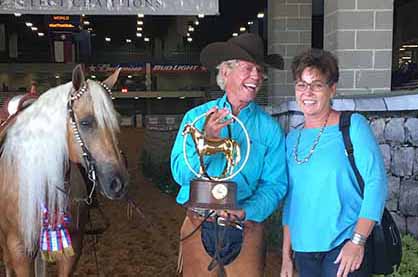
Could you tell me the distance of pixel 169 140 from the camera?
11.1 meters

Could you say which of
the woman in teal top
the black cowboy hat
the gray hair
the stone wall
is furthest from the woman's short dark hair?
the stone wall

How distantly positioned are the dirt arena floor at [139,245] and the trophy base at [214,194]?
1.49 meters

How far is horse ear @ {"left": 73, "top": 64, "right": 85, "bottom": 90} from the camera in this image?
2486 millimetres

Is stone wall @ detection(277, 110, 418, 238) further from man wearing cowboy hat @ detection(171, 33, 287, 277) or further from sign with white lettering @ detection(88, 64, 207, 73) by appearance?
sign with white lettering @ detection(88, 64, 207, 73)

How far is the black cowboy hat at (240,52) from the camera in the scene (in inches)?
84.5

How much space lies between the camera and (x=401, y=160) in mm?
3902

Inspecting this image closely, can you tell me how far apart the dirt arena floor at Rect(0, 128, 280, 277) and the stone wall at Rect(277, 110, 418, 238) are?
4.25 ft

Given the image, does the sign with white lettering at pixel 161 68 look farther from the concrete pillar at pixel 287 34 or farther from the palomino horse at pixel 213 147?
the palomino horse at pixel 213 147

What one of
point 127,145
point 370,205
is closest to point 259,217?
point 370,205

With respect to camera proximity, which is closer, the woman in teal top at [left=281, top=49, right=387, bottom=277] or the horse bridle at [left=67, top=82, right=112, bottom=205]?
the woman in teal top at [left=281, top=49, right=387, bottom=277]

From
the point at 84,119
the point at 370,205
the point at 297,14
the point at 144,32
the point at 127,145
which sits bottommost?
the point at 127,145

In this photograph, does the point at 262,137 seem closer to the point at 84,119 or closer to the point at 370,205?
the point at 370,205

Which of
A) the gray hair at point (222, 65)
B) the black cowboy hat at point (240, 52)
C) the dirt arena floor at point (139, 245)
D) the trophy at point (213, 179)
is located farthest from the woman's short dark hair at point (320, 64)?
the dirt arena floor at point (139, 245)

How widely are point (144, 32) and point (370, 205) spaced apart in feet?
89.0
